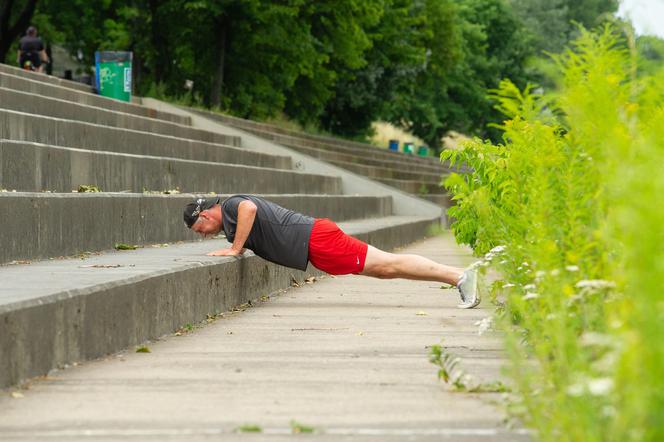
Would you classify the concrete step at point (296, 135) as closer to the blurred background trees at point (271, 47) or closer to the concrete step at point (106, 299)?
the blurred background trees at point (271, 47)

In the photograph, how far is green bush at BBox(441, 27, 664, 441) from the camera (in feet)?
9.72

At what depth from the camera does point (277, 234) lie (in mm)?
10258

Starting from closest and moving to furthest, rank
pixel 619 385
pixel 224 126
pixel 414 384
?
pixel 619 385, pixel 414 384, pixel 224 126

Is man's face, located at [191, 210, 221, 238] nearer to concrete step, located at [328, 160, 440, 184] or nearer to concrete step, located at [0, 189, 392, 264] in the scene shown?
concrete step, located at [0, 189, 392, 264]

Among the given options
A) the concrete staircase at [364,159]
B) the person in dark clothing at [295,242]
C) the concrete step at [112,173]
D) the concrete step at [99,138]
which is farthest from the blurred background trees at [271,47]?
the person in dark clothing at [295,242]

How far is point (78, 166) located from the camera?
37.1 ft

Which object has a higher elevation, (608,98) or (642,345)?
(608,98)

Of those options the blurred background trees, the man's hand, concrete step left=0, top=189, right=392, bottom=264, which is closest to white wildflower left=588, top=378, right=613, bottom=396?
concrete step left=0, top=189, right=392, bottom=264

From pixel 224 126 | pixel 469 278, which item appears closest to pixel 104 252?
pixel 469 278

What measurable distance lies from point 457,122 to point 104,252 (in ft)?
197

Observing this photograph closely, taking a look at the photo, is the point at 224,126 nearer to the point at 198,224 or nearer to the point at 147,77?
the point at 147,77

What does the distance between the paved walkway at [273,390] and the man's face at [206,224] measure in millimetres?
1130

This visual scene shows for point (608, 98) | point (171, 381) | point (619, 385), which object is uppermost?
point (608, 98)

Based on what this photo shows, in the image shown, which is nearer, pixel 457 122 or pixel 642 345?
pixel 642 345
